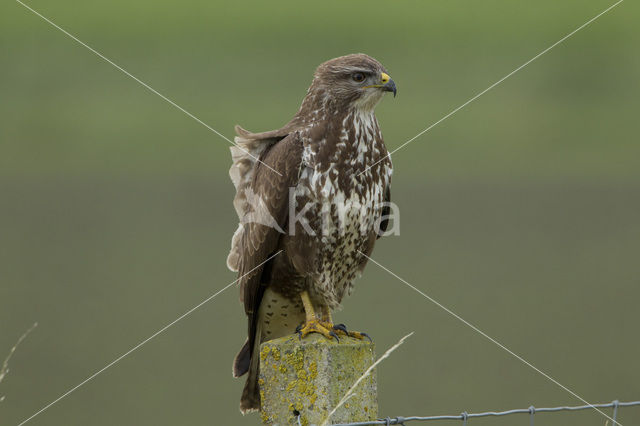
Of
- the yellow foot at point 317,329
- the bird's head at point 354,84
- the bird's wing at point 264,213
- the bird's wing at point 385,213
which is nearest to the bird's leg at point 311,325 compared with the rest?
the yellow foot at point 317,329

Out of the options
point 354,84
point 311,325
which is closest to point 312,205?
point 311,325

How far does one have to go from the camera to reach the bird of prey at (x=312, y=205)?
12.5 ft

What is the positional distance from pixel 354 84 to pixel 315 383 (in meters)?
1.54

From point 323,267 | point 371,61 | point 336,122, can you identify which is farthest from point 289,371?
point 371,61

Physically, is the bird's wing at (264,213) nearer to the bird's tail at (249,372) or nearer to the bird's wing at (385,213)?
the bird's tail at (249,372)

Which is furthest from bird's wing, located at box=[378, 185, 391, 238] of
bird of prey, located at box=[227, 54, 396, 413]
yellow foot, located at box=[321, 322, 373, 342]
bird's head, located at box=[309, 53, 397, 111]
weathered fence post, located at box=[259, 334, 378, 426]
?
weathered fence post, located at box=[259, 334, 378, 426]

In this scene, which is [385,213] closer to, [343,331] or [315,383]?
[343,331]

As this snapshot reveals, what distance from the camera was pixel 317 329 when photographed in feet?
11.7

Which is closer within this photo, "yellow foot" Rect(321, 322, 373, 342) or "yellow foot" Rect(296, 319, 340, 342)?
"yellow foot" Rect(296, 319, 340, 342)

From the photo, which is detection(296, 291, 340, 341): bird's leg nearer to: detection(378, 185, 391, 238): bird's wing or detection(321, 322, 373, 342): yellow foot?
detection(321, 322, 373, 342): yellow foot

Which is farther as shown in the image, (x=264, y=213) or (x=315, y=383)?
(x=264, y=213)

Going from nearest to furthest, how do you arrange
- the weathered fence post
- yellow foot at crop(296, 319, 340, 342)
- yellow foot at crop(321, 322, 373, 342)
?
the weathered fence post, yellow foot at crop(296, 319, 340, 342), yellow foot at crop(321, 322, 373, 342)

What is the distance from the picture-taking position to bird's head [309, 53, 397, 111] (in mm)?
4039

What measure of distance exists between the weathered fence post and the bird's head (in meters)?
1.31
